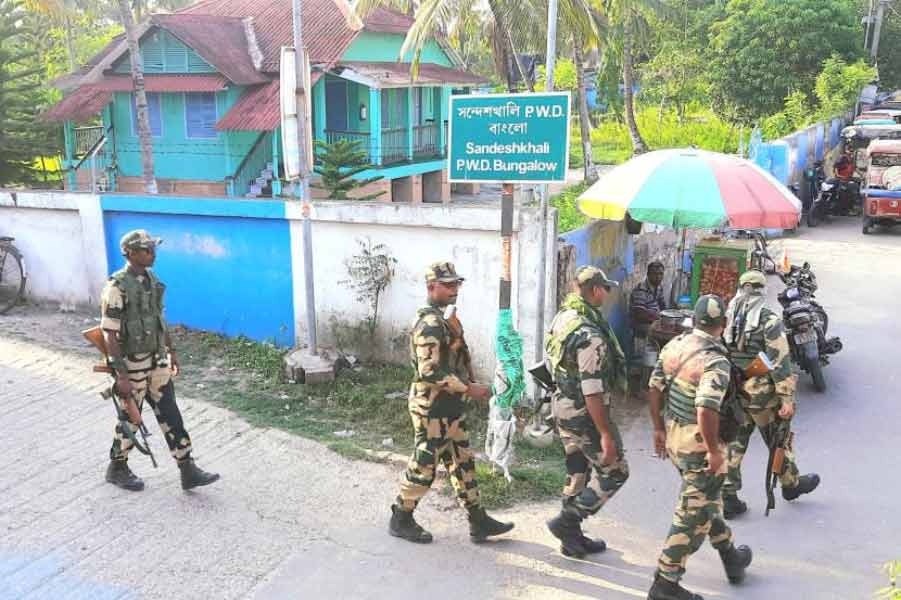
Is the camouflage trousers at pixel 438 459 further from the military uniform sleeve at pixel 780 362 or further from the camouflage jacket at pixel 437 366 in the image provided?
the military uniform sleeve at pixel 780 362

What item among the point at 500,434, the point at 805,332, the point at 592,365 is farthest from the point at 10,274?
the point at 805,332

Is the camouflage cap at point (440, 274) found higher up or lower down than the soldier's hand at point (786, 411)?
higher up

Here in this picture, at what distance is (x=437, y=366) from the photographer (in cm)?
455

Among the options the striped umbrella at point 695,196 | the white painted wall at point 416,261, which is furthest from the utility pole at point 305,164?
the striped umbrella at point 695,196

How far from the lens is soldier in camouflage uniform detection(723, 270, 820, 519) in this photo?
509cm

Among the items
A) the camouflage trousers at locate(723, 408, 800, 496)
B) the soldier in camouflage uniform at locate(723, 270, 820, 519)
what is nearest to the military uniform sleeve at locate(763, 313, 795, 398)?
the soldier in camouflage uniform at locate(723, 270, 820, 519)

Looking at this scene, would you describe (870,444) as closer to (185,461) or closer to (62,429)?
(185,461)

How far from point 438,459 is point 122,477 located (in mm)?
2272

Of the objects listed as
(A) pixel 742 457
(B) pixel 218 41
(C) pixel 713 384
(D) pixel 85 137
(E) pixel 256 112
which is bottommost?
(A) pixel 742 457

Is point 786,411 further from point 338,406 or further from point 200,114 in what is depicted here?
point 200,114

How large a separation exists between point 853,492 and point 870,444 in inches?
38.5

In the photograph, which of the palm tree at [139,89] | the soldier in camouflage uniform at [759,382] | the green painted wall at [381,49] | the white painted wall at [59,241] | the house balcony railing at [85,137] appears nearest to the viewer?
the soldier in camouflage uniform at [759,382]

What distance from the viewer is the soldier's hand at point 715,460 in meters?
4.03

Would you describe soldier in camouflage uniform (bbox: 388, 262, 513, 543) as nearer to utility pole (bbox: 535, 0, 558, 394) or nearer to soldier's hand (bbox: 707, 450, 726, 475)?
soldier's hand (bbox: 707, 450, 726, 475)
